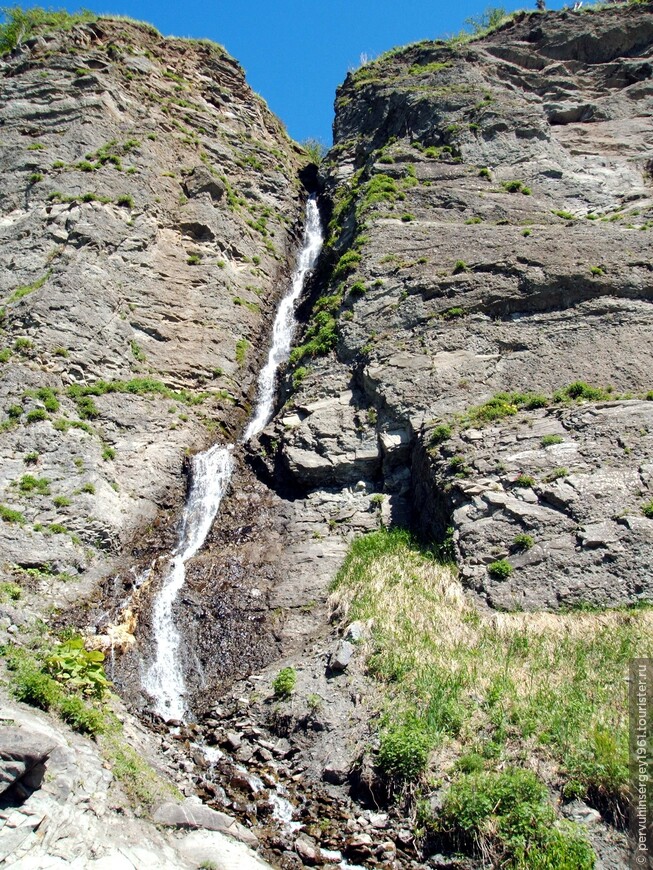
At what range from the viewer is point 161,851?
27.4ft

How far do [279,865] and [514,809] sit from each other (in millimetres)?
3258

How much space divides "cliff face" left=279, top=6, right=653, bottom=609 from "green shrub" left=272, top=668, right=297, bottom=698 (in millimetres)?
4541

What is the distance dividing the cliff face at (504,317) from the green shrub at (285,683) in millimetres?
4541

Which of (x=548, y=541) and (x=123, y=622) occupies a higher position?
(x=548, y=541)

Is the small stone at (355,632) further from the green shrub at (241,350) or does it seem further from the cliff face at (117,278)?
the green shrub at (241,350)

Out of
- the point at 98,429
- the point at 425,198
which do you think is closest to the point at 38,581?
the point at 98,429

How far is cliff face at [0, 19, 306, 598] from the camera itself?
727 inches

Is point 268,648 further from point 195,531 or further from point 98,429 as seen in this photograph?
point 98,429

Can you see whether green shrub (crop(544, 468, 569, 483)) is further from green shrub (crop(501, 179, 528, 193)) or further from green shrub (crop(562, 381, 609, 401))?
green shrub (crop(501, 179, 528, 193))

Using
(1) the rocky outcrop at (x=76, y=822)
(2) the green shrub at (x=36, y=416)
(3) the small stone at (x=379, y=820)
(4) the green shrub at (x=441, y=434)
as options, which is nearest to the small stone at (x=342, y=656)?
(3) the small stone at (x=379, y=820)

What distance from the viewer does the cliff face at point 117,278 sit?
18453 mm

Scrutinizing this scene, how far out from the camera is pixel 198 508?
65.1ft

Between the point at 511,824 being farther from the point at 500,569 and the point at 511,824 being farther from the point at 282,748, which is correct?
the point at 500,569

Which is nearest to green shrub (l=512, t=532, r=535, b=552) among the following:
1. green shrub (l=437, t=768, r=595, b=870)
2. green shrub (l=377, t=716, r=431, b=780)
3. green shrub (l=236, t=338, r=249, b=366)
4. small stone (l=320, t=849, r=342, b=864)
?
green shrub (l=377, t=716, r=431, b=780)
